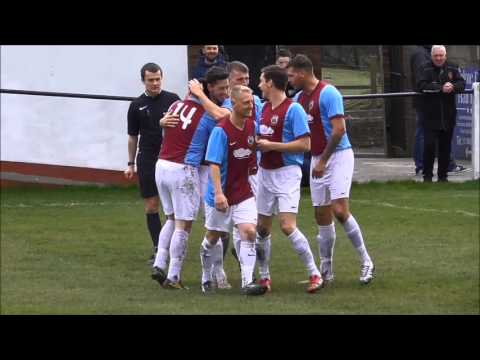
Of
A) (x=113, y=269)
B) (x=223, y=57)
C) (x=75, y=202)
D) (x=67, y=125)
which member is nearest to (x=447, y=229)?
(x=223, y=57)

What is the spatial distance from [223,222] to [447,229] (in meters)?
4.98

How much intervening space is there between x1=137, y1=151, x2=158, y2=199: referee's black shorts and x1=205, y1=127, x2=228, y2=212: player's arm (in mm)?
2298

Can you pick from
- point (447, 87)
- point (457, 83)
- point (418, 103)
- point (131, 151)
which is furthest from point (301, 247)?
point (418, 103)

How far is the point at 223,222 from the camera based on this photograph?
9812mm

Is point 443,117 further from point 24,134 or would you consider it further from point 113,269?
point 113,269

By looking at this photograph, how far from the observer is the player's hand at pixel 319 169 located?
9.97 metres

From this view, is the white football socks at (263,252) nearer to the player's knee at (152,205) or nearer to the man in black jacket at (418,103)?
the player's knee at (152,205)

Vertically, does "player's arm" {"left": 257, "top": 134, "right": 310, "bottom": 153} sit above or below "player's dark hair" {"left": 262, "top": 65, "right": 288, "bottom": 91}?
below

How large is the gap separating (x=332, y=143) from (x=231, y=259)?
9.66 feet

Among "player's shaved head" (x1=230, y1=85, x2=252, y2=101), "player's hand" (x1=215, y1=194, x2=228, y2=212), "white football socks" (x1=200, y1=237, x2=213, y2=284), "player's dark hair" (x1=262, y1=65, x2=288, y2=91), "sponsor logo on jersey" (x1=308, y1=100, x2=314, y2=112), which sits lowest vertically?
"white football socks" (x1=200, y1=237, x2=213, y2=284)

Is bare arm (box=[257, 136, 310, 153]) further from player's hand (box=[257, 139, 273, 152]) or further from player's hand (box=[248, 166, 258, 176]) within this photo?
player's hand (box=[248, 166, 258, 176])

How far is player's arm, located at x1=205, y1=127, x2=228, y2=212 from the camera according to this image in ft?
30.8

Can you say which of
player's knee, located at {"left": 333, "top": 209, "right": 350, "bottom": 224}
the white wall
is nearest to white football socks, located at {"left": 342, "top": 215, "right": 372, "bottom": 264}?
player's knee, located at {"left": 333, "top": 209, "right": 350, "bottom": 224}

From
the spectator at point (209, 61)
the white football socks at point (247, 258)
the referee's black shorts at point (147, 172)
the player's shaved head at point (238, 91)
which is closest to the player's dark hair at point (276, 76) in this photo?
the player's shaved head at point (238, 91)
